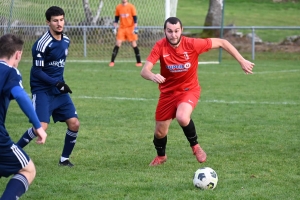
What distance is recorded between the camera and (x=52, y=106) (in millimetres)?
7137

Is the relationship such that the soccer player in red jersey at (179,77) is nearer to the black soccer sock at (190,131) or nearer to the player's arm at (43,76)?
the black soccer sock at (190,131)

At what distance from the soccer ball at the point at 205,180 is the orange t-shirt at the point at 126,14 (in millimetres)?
12782

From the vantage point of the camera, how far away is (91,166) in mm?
7090

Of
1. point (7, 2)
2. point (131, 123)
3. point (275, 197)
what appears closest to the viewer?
point (275, 197)

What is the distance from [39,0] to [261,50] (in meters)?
10.6

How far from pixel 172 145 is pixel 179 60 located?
1615 mm

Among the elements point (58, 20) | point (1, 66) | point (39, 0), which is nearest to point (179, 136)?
point (58, 20)

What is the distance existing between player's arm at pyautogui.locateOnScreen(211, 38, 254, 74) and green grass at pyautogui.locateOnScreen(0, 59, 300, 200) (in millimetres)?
1063

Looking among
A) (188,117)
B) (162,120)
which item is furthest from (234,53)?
(162,120)

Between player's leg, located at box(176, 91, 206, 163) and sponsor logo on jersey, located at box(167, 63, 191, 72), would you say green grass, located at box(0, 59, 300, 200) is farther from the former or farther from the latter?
sponsor logo on jersey, located at box(167, 63, 191, 72)

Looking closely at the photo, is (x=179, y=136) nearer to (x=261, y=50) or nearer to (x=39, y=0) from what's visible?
(x=39, y=0)

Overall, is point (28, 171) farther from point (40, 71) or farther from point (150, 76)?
point (40, 71)

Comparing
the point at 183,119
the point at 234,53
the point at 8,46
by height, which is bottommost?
the point at 183,119

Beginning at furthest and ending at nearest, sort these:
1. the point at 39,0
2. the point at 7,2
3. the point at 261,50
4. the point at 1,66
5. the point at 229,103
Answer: the point at 261,50
the point at 39,0
the point at 7,2
the point at 229,103
the point at 1,66
